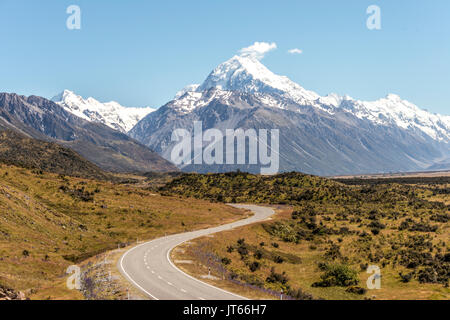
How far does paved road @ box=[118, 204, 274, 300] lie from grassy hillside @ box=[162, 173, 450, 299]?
398 centimetres

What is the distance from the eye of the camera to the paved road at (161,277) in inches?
1133

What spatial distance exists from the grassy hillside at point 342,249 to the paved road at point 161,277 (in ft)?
13.1

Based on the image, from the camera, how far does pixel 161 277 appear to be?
34.4 metres

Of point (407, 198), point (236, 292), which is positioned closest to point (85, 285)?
point (236, 292)

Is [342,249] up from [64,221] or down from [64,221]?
down

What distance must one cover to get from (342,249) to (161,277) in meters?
36.4

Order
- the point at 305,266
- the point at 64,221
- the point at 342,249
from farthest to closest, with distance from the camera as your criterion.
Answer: the point at 64,221
the point at 342,249
the point at 305,266

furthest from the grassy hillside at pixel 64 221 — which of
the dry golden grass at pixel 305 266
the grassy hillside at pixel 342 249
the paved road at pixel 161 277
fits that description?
the grassy hillside at pixel 342 249

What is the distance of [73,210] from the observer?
7150cm

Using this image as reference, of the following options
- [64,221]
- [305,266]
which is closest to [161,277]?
[305,266]

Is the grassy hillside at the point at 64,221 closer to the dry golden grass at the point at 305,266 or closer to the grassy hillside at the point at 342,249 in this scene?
the dry golden grass at the point at 305,266

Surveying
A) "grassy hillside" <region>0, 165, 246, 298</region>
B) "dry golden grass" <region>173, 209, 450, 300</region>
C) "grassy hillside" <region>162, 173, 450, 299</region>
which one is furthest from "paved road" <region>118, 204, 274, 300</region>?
"grassy hillside" <region>0, 165, 246, 298</region>

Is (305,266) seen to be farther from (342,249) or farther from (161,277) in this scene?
(161,277)

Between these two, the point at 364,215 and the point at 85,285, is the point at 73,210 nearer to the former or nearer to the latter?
the point at 85,285
